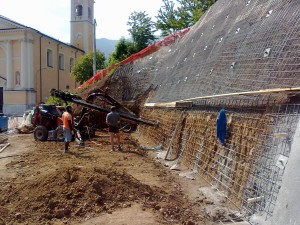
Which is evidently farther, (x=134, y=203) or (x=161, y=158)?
(x=161, y=158)

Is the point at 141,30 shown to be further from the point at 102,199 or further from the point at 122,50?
the point at 102,199

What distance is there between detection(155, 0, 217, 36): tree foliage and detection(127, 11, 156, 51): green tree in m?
1.09

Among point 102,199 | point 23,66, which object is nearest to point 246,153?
point 102,199

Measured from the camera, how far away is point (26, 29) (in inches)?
1604

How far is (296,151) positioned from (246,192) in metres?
1.33

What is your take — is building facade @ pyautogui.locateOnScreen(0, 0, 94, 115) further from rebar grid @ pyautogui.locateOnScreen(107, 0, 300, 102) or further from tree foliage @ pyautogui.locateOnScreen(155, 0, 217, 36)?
rebar grid @ pyautogui.locateOnScreen(107, 0, 300, 102)

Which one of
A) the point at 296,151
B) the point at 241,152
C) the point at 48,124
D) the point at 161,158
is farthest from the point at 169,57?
the point at 296,151

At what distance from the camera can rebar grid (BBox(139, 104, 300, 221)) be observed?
4.97 meters

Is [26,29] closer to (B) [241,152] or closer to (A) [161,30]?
(A) [161,30]

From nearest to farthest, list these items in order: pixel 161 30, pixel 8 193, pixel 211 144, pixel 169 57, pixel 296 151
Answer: pixel 296 151, pixel 8 193, pixel 211 144, pixel 169 57, pixel 161 30

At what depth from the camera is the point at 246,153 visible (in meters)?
5.98

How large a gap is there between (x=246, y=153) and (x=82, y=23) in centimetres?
5149

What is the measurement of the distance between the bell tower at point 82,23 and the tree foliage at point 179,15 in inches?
1002

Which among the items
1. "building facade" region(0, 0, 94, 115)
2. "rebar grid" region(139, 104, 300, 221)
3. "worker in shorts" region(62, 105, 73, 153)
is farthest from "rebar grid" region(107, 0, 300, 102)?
"building facade" region(0, 0, 94, 115)
